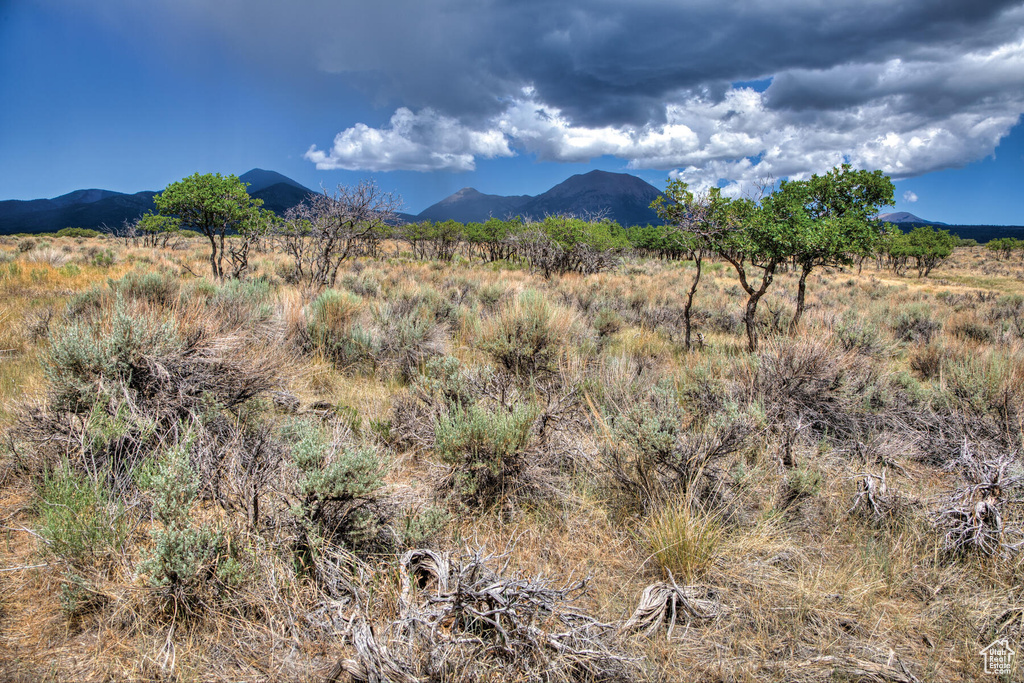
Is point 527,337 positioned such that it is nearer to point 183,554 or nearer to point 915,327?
point 183,554

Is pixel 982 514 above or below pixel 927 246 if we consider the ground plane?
below

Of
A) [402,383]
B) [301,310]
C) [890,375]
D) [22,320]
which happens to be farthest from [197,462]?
→ [890,375]

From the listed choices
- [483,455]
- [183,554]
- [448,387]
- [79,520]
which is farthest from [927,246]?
[79,520]

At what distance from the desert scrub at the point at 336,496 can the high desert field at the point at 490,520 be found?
17 mm

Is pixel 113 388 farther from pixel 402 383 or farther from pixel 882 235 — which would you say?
pixel 882 235

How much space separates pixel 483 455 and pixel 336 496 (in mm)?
1119

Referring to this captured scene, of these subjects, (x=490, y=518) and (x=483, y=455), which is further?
(x=483, y=455)

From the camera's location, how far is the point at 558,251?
21.4m

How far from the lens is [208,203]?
10.9 meters

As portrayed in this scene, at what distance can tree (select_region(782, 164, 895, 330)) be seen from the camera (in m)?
7.32

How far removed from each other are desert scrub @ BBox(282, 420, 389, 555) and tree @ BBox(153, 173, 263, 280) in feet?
34.9

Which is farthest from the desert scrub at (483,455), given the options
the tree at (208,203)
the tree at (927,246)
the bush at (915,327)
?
the tree at (927,246)

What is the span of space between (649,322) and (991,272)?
60329 mm
